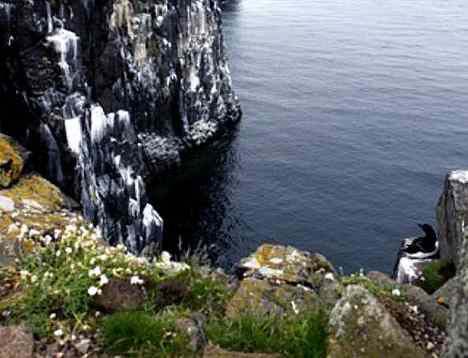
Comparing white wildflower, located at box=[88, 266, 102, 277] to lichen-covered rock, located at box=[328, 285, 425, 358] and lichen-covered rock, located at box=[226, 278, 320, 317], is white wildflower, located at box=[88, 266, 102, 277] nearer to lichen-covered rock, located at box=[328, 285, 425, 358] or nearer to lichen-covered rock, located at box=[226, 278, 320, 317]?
lichen-covered rock, located at box=[226, 278, 320, 317]

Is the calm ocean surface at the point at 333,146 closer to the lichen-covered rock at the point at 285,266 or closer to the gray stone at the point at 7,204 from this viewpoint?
the gray stone at the point at 7,204

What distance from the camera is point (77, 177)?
40500 millimetres

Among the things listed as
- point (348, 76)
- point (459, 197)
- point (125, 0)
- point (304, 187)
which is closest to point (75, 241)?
point (459, 197)

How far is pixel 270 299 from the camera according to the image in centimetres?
1049

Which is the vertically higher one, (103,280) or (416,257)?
(103,280)

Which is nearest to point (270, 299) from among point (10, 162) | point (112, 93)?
point (10, 162)

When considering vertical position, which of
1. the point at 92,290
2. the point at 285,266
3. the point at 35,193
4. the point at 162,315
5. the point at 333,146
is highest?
the point at 92,290

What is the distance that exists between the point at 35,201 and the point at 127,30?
155ft

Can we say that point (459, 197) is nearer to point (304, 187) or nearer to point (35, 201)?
point (35, 201)

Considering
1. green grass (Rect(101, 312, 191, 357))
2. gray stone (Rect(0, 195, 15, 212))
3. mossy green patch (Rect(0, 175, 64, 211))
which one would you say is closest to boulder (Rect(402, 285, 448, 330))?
green grass (Rect(101, 312, 191, 357))

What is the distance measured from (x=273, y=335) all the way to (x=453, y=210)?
18716 mm

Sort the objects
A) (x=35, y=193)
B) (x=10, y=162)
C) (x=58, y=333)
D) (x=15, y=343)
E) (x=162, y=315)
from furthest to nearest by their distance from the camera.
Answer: (x=10, y=162) → (x=35, y=193) → (x=162, y=315) → (x=58, y=333) → (x=15, y=343)

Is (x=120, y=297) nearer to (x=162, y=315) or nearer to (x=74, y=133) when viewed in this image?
(x=162, y=315)

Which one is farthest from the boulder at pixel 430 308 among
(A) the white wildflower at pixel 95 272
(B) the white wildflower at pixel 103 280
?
(A) the white wildflower at pixel 95 272
